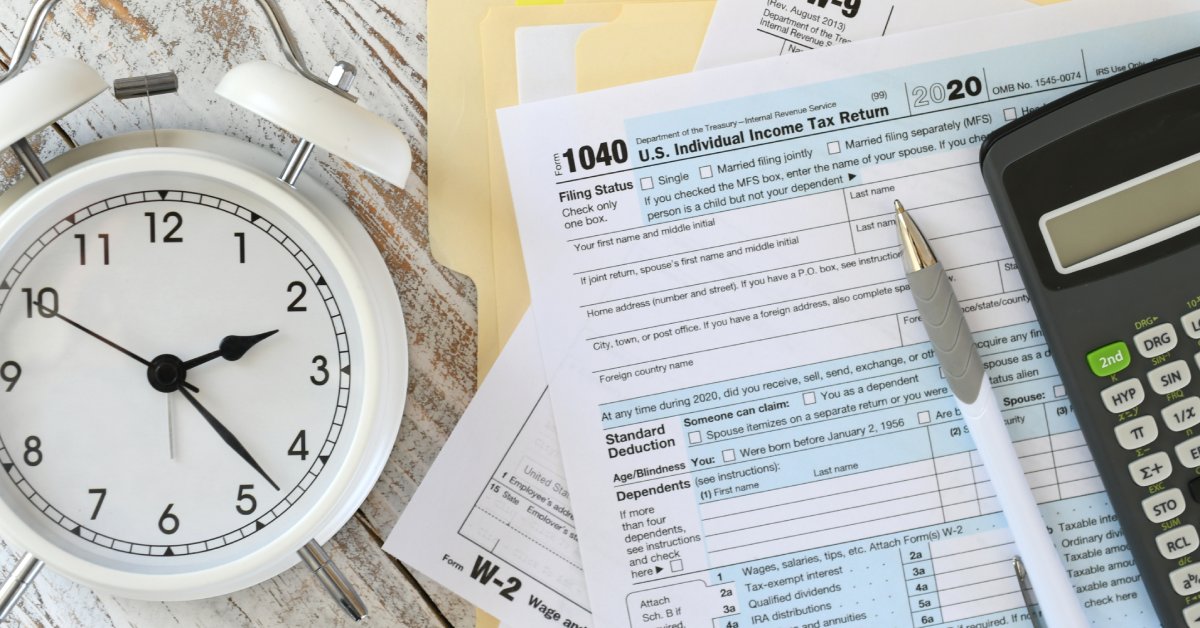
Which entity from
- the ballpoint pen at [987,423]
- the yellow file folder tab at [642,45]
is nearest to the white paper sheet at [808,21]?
the yellow file folder tab at [642,45]

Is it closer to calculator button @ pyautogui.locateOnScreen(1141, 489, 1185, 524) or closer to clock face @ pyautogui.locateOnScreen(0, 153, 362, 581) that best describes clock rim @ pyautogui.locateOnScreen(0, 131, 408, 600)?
clock face @ pyautogui.locateOnScreen(0, 153, 362, 581)

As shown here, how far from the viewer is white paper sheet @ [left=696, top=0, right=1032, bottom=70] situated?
1.57 ft

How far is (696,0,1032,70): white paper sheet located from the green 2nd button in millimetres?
203

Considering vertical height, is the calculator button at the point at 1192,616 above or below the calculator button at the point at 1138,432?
below

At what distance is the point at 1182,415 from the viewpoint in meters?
0.46

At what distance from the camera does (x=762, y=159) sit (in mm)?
478

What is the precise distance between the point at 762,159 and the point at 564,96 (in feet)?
0.39

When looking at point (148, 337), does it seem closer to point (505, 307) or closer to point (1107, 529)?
point (505, 307)

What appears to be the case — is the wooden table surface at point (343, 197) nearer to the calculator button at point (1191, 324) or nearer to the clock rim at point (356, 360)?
the clock rim at point (356, 360)

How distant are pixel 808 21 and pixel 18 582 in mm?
524

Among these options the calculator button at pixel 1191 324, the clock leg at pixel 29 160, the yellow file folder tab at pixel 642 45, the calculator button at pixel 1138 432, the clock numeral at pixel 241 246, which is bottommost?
the calculator button at pixel 1138 432

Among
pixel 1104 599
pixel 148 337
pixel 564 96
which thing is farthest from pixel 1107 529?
pixel 148 337

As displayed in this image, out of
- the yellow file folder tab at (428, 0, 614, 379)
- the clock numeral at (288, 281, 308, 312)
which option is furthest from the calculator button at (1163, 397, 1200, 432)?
the clock numeral at (288, 281, 308, 312)

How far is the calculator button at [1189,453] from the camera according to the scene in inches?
17.9
